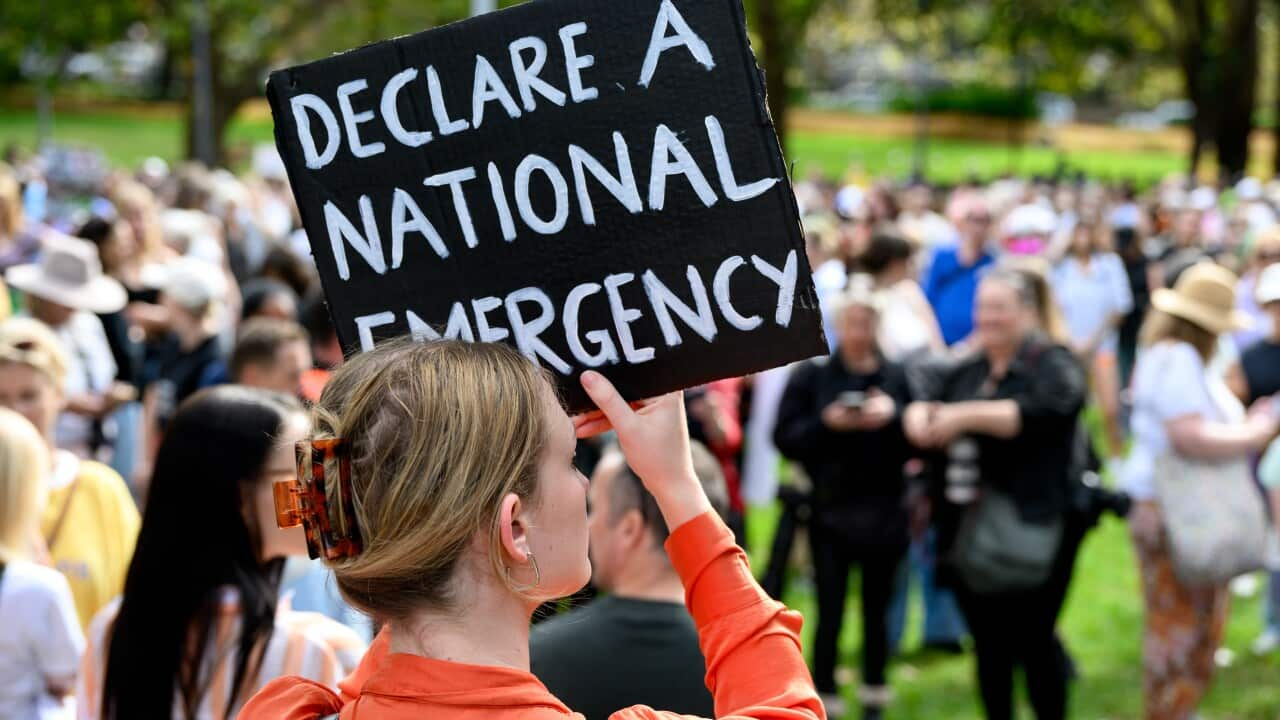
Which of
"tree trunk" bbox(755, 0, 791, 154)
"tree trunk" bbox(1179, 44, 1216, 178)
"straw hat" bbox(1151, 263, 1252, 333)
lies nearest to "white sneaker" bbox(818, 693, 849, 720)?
"straw hat" bbox(1151, 263, 1252, 333)

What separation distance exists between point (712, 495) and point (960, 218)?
19.0ft

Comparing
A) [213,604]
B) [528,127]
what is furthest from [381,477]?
[213,604]

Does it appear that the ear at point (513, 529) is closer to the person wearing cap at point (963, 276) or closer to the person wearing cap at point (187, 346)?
the person wearing cap at point (187, 346)

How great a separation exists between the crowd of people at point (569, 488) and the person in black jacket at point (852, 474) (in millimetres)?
13

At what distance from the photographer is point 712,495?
3.66m

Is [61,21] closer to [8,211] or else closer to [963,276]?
[8,211]

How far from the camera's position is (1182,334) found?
5.52 metres

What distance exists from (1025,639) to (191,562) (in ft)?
11.6

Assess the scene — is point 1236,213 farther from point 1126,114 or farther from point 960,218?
point 1126,114

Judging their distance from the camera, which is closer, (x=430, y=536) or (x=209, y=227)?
(x=430, y=536)

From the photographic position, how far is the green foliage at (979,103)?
47438 millimetres

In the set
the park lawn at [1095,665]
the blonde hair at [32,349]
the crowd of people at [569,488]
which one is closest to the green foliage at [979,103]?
the crowd of people at [569,488]

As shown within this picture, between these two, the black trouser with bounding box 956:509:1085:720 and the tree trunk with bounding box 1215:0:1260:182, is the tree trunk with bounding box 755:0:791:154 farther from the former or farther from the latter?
the black trouser with bounding box 956:509:1085:720

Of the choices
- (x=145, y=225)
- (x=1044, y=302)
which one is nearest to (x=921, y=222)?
(x=145, y=225)
